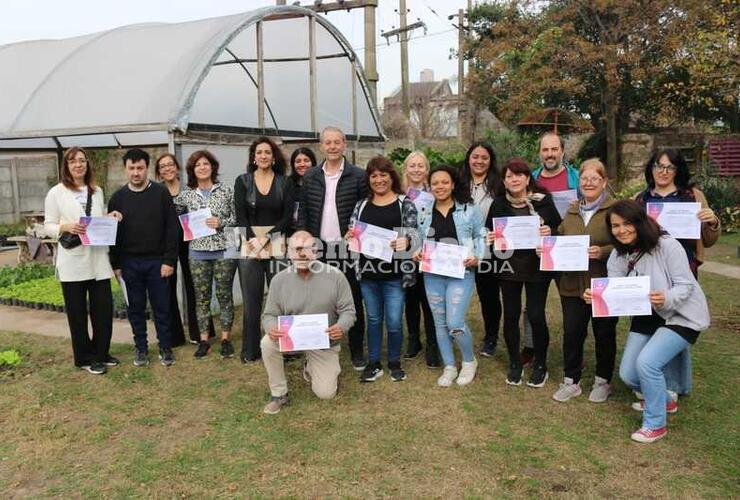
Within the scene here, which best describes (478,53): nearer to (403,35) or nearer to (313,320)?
(403,35)

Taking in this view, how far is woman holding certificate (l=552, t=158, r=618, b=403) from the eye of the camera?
4090mm

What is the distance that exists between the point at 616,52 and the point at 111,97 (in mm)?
13481

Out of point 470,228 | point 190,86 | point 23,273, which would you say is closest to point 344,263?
point 470,228

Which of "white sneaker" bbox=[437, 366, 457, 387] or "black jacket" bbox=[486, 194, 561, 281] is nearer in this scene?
"black jacket" bbox=[486, 194, 561, 281]

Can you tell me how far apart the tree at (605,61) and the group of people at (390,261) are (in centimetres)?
1159

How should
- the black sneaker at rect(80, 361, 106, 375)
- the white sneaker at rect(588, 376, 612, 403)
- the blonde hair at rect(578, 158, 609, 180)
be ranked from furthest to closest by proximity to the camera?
1. the black sneaker at rect(80, 361, 106, 375)
2. the white sneaker at rect(588, 376, 612, 403)
3. the blonde hair at rect(578, 158, 609, 180)

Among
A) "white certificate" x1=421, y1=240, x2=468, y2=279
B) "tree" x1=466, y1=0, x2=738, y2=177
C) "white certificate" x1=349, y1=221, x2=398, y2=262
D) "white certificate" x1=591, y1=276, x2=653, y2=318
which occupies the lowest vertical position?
"white certificate" x1=591, y1=276, x2=653, y2=318

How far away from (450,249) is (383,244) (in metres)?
0.50

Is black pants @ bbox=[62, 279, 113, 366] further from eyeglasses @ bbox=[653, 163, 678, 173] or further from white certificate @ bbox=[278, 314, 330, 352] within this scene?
eyeglasses @ bbox=[653, 163, 678, 173]

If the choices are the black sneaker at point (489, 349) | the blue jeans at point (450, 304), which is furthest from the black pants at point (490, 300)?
the blue jeans at point (450, 304)

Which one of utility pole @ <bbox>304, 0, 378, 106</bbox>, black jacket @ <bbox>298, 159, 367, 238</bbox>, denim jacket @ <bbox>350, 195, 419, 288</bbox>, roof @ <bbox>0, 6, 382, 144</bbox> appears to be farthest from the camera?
utility pole @ <bbox>304, 0, 378, 106</bbox>

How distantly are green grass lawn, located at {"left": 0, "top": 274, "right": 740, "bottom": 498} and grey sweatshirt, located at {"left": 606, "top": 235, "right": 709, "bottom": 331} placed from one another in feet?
2.57

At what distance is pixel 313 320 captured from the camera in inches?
163

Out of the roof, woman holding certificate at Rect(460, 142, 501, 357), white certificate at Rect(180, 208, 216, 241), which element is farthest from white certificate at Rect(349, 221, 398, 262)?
the roof
